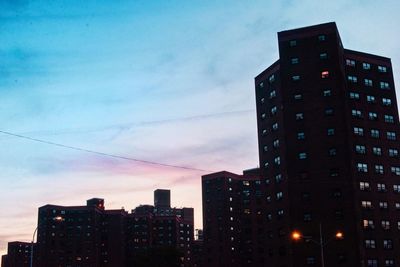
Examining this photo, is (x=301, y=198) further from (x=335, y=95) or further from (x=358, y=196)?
(x=335, y=95)

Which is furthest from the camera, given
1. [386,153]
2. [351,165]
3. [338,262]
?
[386,153]

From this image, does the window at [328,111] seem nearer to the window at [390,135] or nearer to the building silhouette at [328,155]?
the building silhouette at [328,155]

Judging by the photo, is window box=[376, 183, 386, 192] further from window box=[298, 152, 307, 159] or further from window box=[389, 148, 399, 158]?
window box=[298, 152, 307, 159]

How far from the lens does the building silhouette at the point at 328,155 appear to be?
288 ft

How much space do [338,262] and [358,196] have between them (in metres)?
13.7

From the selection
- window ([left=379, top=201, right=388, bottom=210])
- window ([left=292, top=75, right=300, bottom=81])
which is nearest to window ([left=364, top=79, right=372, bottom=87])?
window ([left=292, top=75, right=300, bottom=81])

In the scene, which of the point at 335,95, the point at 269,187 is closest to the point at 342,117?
the point at 335,95

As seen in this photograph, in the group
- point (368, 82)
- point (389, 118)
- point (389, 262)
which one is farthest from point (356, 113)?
point (389, 262)

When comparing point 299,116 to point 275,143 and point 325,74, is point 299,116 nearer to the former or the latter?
point 275,143

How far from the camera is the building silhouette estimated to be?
87.8 meters

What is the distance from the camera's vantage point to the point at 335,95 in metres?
93.1

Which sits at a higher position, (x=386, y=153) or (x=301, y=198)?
(x=386, y=153)

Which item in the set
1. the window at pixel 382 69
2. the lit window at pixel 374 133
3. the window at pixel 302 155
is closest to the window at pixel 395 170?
the lit window at pixel 374 133

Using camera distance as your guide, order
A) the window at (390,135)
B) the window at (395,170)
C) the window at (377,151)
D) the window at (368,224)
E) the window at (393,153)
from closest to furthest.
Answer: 1. the window at (368,224)
2. the window at (377,151)
3. the window at (395,170)
4. the window at (393,153)
5. the window at (390,135)
